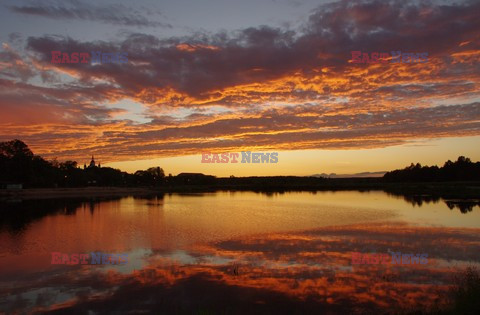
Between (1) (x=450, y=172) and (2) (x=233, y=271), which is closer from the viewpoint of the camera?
(2) (x=233, y=271)

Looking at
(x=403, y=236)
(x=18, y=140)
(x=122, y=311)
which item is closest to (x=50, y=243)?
(x=122, y=311)

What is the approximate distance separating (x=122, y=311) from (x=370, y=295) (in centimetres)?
931

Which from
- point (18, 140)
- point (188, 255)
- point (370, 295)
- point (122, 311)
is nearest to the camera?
point (122, 311)

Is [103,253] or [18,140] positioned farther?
[18,140]

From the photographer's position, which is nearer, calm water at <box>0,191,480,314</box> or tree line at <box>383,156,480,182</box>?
calm water at <box>0,191,480,314</box>

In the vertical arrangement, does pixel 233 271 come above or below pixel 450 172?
below

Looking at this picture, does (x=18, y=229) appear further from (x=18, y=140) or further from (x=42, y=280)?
(x=18, y=140)

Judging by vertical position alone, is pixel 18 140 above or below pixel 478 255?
above

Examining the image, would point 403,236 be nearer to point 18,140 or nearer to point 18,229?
point 18,229

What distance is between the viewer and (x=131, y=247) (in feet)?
85.5

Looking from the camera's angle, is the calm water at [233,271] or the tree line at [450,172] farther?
the tree line at [450,172]

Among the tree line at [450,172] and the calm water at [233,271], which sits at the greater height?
the tree line at [450,172]

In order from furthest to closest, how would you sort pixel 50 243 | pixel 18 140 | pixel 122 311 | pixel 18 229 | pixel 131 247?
pixel 18 140 → pixel 18 229 → pixel 50 243 → pixel 131 247 → pixel 122 311

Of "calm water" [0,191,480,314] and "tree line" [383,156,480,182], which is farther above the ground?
"tree line" [383,156,480,182]
